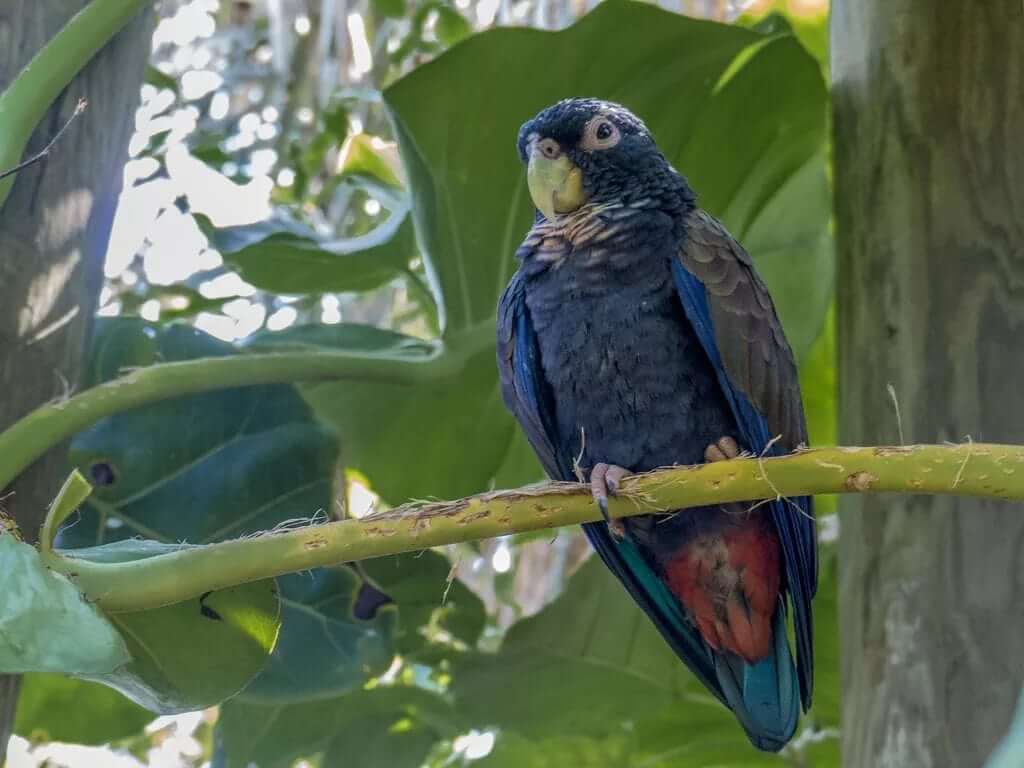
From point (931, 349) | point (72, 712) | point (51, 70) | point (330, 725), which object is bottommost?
point (330, 725)

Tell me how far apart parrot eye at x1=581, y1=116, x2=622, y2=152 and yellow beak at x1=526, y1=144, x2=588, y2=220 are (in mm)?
26

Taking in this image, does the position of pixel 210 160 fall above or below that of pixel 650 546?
above

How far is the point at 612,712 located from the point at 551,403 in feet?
1.44

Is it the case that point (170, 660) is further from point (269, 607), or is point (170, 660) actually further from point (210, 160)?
point (210, 160)

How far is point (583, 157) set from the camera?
3.58ft

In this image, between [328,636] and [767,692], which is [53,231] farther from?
[767,692]

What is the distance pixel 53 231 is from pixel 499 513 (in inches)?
20.6

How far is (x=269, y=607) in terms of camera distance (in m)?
0.84

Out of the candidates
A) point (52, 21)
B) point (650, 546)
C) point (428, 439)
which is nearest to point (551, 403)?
point (650, 546)

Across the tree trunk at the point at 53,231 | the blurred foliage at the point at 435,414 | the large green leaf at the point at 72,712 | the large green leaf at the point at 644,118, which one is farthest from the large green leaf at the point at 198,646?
the large green leaf at the point at 644,118

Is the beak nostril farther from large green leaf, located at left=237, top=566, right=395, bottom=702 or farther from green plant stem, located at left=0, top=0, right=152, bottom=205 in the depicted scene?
large green leaf, located at left=237, top=566, right=395, bottom=702

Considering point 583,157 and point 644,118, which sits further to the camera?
point 644,118

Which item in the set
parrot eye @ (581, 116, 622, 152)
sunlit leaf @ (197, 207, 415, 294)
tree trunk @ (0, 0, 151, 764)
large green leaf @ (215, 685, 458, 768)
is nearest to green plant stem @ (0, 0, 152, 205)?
tree trunk @ (0, 0, 151, 764)

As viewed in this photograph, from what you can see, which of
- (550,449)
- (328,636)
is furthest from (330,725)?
(550,449)
